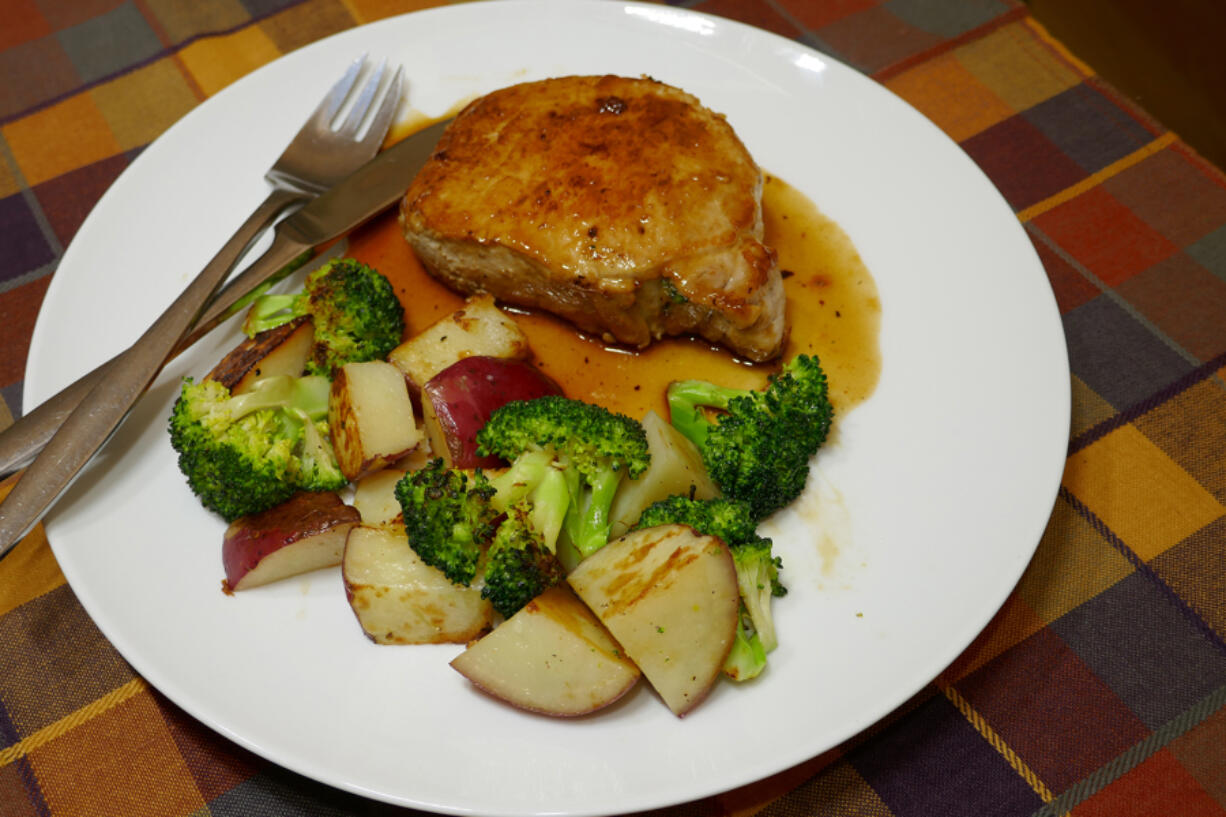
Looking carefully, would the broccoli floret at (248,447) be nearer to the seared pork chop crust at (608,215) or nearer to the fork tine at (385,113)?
the seared pork chop crust at (608,215)

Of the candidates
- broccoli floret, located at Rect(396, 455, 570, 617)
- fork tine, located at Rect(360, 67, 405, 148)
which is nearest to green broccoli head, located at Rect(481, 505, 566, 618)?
A: broccoli floret, located at Rect(396, 455, 570, 617)

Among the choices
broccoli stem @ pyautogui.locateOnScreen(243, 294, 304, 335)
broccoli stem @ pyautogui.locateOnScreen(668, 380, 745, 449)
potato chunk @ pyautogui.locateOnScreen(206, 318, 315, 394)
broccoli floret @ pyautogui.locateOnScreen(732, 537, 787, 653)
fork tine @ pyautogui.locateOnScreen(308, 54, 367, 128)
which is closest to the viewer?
broccoli floret @ pyautogui.locateOnScreen(732, 537, 787, 653)

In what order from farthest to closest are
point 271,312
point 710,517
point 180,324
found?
point 271,312 < point 180,324 < point 710,517

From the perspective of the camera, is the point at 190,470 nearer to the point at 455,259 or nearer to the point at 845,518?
the point at 455,259

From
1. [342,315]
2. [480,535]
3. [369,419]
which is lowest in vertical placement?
[480,535]

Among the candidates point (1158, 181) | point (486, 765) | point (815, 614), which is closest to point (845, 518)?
point (815, 614)

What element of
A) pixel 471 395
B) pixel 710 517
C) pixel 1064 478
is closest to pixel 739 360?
pixel 710 517

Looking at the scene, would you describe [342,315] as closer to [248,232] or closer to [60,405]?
[248,232]

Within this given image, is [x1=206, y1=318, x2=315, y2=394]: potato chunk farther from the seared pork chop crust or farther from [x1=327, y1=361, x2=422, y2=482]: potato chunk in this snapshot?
the seared pork chop crust
